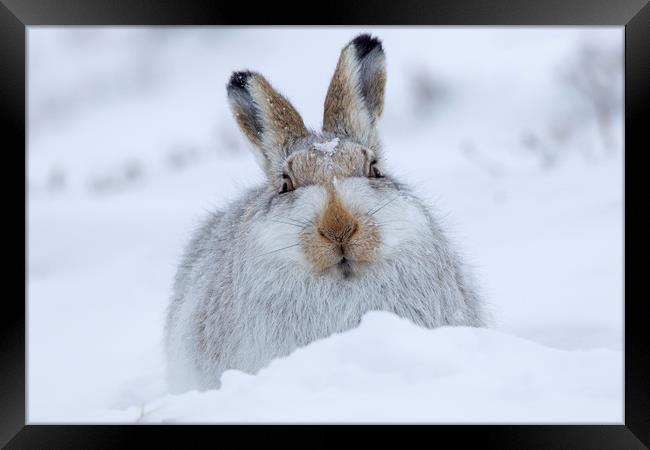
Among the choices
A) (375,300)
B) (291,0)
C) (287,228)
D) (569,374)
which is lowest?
(569,374)

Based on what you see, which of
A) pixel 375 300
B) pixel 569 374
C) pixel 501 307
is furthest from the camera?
pixel 501 307

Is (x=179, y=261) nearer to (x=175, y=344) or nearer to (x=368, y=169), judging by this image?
(x=175, y=344)

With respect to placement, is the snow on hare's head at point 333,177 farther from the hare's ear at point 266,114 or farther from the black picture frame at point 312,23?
the black picture frame at point 312,23

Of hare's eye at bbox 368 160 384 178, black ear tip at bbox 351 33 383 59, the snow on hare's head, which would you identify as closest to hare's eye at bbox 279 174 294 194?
the snow on hare's head

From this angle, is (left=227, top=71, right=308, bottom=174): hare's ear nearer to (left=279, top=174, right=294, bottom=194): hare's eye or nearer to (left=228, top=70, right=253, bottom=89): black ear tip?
(left=228, top=70, right=253, bottom=89): black ear tip

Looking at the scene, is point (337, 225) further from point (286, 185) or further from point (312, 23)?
point (312, 23)

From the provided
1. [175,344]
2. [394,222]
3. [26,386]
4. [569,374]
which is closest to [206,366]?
[175,344]
